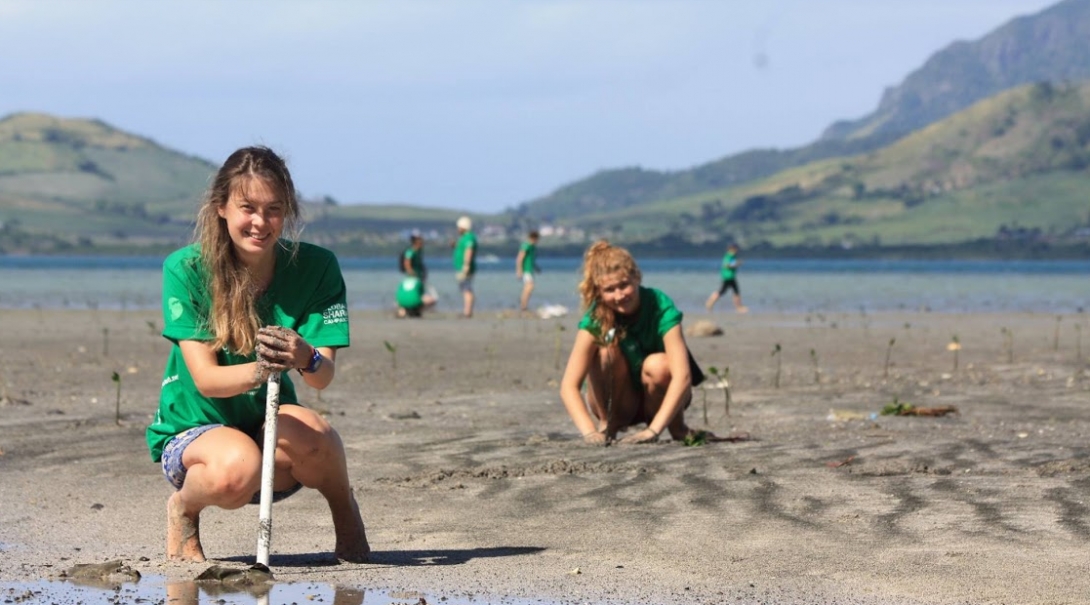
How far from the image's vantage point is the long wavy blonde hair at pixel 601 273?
345 inches

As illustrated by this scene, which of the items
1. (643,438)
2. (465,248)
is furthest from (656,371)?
(465,248)

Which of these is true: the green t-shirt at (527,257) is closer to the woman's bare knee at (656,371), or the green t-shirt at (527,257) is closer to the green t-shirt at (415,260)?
the green t-shirt at (415,260)

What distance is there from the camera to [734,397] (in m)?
A: 13.4

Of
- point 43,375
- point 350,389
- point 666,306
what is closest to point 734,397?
point 350,389

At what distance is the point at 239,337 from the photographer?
18.5 feet

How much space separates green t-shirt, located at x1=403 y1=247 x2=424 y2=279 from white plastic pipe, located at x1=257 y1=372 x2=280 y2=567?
1995 cm

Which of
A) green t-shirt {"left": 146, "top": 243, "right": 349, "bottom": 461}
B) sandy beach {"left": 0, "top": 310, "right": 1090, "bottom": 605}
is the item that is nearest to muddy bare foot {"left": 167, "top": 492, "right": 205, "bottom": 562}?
sandy beach {"left": 0, "top": 310, "right": 1090, "bottom": 605}

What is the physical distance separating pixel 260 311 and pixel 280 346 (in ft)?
1.52

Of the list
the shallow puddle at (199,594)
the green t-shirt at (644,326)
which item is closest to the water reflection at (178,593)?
the shallow puddle at (199,594)

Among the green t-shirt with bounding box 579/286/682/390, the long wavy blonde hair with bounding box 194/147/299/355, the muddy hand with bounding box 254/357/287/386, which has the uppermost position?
the long wavy blonde hair with bounding box 194/147/299/355

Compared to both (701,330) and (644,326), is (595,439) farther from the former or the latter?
(701,330)

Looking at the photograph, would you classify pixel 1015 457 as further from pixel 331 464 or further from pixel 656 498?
pixel 331 464

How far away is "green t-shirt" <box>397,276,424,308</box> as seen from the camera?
27.1 metres

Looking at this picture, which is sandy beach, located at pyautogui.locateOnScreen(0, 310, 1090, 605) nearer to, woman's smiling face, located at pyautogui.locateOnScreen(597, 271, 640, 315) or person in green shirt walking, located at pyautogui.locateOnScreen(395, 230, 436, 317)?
woman's smiling face, located at pyautogui.locateOnScreen(597, 271, 640, 315)
